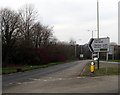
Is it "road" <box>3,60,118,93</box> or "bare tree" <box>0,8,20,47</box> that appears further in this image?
"bare tree" <box>0,8,20,47</box>

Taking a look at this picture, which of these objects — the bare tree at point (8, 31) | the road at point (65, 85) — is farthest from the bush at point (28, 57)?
the road at point (65, 85)

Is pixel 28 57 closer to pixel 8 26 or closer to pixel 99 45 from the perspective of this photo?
pixel 8 26

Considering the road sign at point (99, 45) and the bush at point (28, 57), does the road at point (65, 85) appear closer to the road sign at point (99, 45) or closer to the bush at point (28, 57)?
the road sign at point (99, 45)

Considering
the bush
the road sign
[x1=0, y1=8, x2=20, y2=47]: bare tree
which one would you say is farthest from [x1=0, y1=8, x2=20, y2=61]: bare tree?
the road sign

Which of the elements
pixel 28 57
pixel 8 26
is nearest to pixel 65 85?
pixel 8 26

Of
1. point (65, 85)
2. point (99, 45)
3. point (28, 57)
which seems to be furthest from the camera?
point (28, 57)

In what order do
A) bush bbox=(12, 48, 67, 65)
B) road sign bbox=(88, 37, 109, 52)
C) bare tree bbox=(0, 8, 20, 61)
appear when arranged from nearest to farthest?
road sign bbox=(88, 37, 109, 52) < bare tree bbox=(0, 8, 20, 61) < bush bbox=(12, 48, 67, 65)

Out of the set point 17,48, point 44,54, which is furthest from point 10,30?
point 44,54

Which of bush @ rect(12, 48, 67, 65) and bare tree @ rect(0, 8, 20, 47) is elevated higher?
bare tree @ rect(0, 8, 20, 47)

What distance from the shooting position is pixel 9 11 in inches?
1553

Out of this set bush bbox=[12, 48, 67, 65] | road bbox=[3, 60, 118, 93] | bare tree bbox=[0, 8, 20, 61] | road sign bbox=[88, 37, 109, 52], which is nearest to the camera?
road bbox=[3, 60, 118, 93]

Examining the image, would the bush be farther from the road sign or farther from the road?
the road

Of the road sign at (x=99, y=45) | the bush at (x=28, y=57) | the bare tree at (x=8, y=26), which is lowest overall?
the bush at (x=28, y=57)

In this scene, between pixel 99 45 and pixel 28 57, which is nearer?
pixel 99 45
